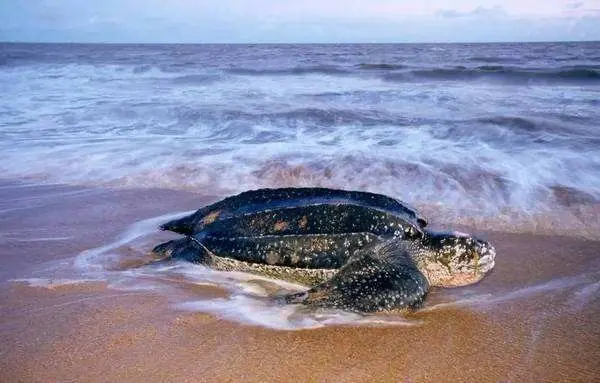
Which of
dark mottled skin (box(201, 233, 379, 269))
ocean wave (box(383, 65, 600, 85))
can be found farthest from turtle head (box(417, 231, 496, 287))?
ocean wave (box(383, 65, 600, 85))

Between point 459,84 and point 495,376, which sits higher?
point 459,84

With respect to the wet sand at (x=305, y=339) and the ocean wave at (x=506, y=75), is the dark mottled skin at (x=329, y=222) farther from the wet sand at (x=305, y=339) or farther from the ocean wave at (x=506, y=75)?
the ocean wave at (x=506, y=75)

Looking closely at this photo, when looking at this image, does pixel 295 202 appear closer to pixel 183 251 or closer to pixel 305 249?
pixel 305 249

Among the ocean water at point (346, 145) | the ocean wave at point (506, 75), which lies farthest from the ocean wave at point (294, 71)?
the ocean water at point (346, 145)

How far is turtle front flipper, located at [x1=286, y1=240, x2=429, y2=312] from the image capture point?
2.32 m

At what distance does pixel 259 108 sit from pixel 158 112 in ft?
6.75

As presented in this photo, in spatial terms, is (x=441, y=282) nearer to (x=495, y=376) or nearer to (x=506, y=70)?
(x=495, y=376)

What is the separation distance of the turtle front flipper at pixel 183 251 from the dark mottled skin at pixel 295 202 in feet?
0.31

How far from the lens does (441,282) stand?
275cm

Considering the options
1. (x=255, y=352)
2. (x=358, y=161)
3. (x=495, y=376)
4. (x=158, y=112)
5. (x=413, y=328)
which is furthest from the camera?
(x=158, y=112)

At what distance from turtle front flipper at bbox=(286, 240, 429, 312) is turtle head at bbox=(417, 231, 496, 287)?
0.52 feet

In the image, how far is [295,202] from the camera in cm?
269

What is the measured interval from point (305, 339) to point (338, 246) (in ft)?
1.96

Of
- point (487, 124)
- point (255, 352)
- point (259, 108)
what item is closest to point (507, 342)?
point (255, 352)
